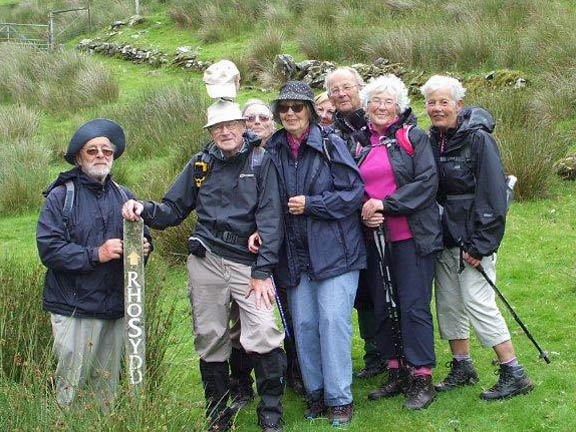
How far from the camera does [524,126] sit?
1010 cm

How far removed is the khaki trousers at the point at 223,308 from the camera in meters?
4.67

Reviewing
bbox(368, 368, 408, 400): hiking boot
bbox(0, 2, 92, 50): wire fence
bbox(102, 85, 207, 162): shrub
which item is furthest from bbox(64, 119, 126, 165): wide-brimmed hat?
bbox(0, 2, 92, 50): wire fence

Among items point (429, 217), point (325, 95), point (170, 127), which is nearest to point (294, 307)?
point (429, 217)

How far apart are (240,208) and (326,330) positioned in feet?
2.75

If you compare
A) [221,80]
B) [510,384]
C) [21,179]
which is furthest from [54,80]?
[510,384]

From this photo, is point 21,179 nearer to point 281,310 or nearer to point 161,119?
point 161,119

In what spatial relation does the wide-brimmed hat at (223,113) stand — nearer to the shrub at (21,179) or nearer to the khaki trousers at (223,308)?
the khaki trousers at (223,308)

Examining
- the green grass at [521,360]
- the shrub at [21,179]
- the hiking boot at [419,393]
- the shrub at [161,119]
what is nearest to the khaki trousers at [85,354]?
the green grass at [521,360]

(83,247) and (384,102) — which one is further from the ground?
(384,102)

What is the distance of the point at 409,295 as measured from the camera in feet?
16.1

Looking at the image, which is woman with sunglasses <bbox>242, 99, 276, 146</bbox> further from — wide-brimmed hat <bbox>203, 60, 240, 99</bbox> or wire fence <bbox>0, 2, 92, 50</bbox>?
wire fence <bbox>0, 2, 92, 50</bbox>

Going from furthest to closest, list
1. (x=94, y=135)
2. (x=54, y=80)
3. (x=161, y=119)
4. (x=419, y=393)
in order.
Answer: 1. (x=54, y=80)
2. (x=161, y=119)
3. (x=419, y=393)
4. (x=94, y=135)

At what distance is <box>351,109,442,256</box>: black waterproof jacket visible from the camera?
4.71 metres

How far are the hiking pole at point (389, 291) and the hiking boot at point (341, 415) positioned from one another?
0.48 meters
